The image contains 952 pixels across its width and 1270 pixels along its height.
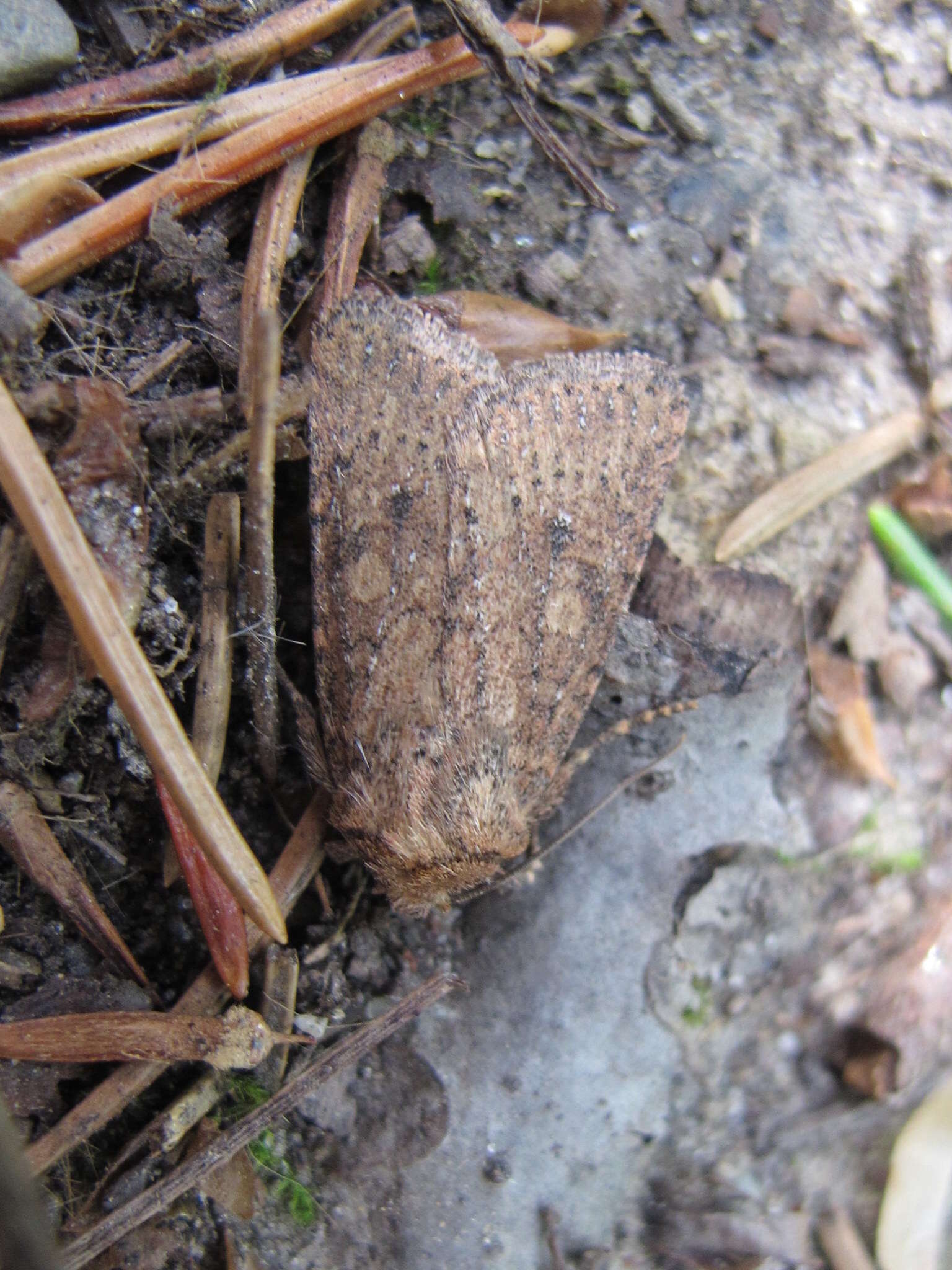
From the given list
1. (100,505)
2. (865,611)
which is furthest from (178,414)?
(865,611)

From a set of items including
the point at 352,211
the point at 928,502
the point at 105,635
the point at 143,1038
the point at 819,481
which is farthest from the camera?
the point at 928,502

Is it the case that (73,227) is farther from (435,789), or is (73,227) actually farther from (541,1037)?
(541,1037)

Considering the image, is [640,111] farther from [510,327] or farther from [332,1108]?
[332,1108]

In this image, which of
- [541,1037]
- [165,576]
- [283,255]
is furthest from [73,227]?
[541,1037]

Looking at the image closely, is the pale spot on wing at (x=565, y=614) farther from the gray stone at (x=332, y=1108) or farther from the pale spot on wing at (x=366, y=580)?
the gray stone at (x=332, y=1108)

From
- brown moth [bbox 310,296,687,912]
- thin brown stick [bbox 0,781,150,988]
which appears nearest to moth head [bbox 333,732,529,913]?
brown moth [bbox 310,296,687,912]
